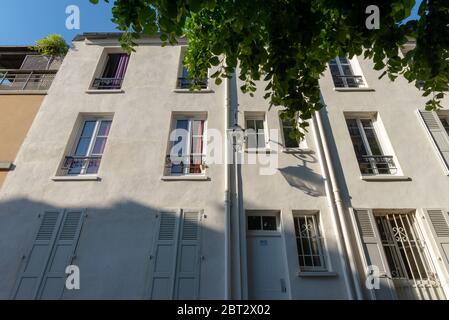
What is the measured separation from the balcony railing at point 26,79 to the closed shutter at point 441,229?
10.5 m

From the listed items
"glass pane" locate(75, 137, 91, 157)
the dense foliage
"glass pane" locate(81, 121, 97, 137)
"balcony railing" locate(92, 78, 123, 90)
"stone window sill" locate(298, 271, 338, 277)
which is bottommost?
"stone window sill" locate(298, 271, 338, 277)

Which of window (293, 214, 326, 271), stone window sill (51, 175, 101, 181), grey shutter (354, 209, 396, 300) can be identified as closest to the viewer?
grey shutter (354, 209, 396, 300)

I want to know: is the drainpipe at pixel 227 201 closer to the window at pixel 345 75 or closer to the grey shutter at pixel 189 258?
the grey shutter at pixel 189 258

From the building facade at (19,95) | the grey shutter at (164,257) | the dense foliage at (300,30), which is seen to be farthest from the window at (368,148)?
the building facade at (19,95)

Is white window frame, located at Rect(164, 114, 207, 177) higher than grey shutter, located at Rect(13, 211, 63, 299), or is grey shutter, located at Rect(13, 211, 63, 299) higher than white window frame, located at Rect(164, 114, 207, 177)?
white window frame, located at Rect(164, 114, 207, 177)

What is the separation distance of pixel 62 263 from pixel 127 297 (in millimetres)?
1512

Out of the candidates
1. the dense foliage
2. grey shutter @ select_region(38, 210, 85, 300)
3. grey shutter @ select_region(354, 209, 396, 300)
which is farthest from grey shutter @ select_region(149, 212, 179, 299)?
grey shutter @ select_region(354, 209, 396, 300)

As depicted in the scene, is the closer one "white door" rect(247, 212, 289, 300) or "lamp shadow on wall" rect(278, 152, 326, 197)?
"white door" rect(247, 212, 289, 300)

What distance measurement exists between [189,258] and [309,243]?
246 centimetres

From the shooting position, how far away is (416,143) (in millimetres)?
6965

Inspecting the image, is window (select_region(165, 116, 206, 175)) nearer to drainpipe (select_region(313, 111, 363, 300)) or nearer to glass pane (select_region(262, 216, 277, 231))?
glass pane (select_region(262, 216, 277, 231))

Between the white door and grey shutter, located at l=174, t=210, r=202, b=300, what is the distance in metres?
1.04

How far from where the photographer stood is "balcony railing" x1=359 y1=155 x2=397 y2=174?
6.73 meters

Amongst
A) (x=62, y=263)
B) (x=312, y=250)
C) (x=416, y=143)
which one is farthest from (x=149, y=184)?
(x=416, y=143)
